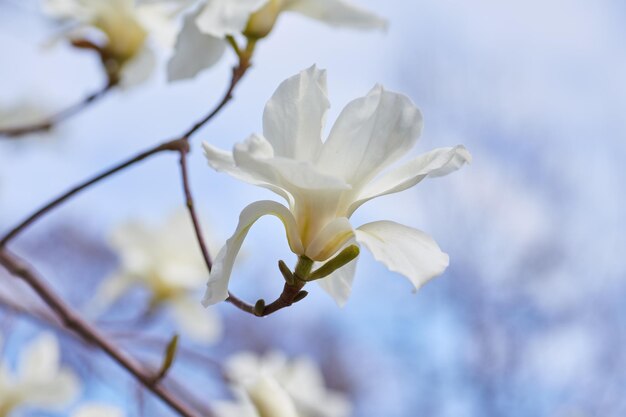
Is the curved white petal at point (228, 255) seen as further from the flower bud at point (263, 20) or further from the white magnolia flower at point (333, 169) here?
the flower bud at point (263, 20)

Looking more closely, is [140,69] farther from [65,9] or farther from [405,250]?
[405,250]

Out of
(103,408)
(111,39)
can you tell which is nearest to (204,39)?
(111,39)

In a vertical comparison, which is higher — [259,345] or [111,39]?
[111,39]

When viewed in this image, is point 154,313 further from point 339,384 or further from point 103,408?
point 339,384

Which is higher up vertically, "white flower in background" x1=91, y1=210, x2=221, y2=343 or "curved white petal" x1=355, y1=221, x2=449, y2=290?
"curved white petal" x1=355, y1=221, x2=449, y2=290

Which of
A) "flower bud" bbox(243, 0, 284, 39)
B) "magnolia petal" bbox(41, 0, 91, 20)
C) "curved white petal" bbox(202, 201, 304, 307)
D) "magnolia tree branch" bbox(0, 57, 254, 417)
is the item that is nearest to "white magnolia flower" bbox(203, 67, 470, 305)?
"curved white petal" bbox(202, 201, 304, 307)

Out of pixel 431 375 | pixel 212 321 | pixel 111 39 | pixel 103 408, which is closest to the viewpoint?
pixel 103 408

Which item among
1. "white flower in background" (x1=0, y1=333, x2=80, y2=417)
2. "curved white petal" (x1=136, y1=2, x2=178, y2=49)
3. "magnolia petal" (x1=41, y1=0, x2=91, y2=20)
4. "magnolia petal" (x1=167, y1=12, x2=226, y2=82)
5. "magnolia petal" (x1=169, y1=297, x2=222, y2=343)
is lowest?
"magnolia petal" (x1=169, y1=297, x2=222, y2=343)

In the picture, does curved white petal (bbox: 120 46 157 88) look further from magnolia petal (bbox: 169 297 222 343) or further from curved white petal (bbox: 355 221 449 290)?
curved white petal (bbox: 355 221 449 290)
